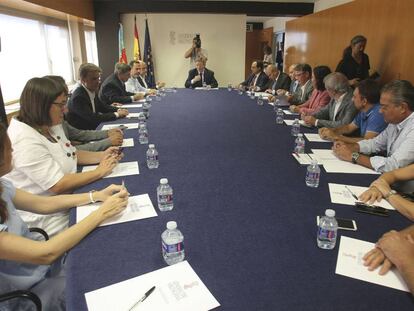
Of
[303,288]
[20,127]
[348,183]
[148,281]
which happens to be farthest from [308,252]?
[20,127]

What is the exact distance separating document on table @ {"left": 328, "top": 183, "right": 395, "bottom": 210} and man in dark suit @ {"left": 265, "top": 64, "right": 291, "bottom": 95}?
13.0 ft

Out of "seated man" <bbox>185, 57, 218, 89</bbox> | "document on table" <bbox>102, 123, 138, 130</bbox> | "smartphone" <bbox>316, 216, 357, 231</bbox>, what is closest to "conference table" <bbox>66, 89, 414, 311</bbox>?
"smartphone" <bbox>316, 216, 357, 231</bbox>

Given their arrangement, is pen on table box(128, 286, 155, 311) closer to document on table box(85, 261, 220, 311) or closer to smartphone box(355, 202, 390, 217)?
document on table box(85, 261, 220, 311)

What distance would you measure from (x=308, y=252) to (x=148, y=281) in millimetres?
583

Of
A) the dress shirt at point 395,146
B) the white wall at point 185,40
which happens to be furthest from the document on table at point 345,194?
the white wall at point 185,40

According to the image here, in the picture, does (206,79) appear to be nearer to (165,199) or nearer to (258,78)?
(258,78)

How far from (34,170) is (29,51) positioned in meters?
5.06

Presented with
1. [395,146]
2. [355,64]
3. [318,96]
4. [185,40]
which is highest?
[185,40]

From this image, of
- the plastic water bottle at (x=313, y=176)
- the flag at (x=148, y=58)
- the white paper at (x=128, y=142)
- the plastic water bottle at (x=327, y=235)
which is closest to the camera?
the plastic water bottle at (x=327, y=235)

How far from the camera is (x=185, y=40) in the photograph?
320 inches

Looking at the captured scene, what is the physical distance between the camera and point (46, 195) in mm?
1704

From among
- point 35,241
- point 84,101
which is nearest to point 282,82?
point 84,101

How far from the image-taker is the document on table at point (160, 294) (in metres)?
0.94

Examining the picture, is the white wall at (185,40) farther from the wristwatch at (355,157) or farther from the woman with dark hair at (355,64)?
the wristwatch at (355,157)
